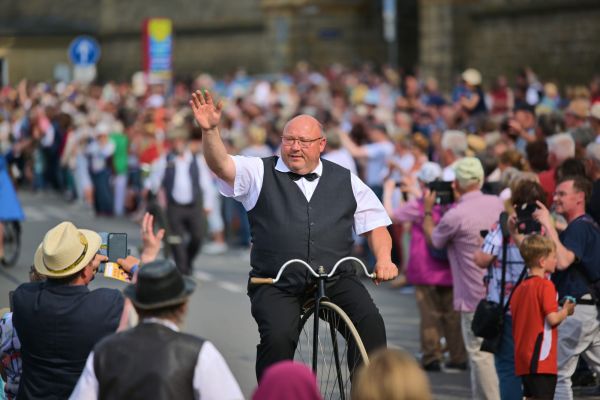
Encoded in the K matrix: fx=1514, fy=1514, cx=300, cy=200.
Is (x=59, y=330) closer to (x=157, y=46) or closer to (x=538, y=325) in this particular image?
(x=538, y=325)

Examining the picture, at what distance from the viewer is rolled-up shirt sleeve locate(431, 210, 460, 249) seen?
10.9 meters

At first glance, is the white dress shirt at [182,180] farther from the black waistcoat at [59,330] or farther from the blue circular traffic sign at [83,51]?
the blue circular traffic sign at [83,51]

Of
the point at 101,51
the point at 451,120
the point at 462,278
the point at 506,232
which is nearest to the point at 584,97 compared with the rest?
the point at 451,120

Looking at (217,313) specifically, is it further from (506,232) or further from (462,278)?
(506,232)

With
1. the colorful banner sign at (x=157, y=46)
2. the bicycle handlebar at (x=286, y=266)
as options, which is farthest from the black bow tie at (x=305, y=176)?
the colorful banner sign at (x=157, y=46)

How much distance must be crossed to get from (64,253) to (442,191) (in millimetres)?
5159

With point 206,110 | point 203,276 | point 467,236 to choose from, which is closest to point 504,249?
point 467,236

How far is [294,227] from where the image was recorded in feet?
27.4

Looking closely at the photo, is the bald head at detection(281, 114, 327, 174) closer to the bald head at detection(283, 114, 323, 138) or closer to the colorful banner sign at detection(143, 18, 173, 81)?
the bald head at detection(283, 114, 323, 138)

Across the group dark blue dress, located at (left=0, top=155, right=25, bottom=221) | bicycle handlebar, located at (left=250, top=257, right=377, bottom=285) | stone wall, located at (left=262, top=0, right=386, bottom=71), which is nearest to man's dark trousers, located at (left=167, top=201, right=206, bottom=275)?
Answer: dark blue dress, located at (left=0, top=155, right=25, bottom=221)

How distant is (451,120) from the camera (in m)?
19.6

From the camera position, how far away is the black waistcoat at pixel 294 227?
8344 millimetres

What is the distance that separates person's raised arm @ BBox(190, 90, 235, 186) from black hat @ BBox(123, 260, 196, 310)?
229cm

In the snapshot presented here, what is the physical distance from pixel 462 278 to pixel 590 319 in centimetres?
140
